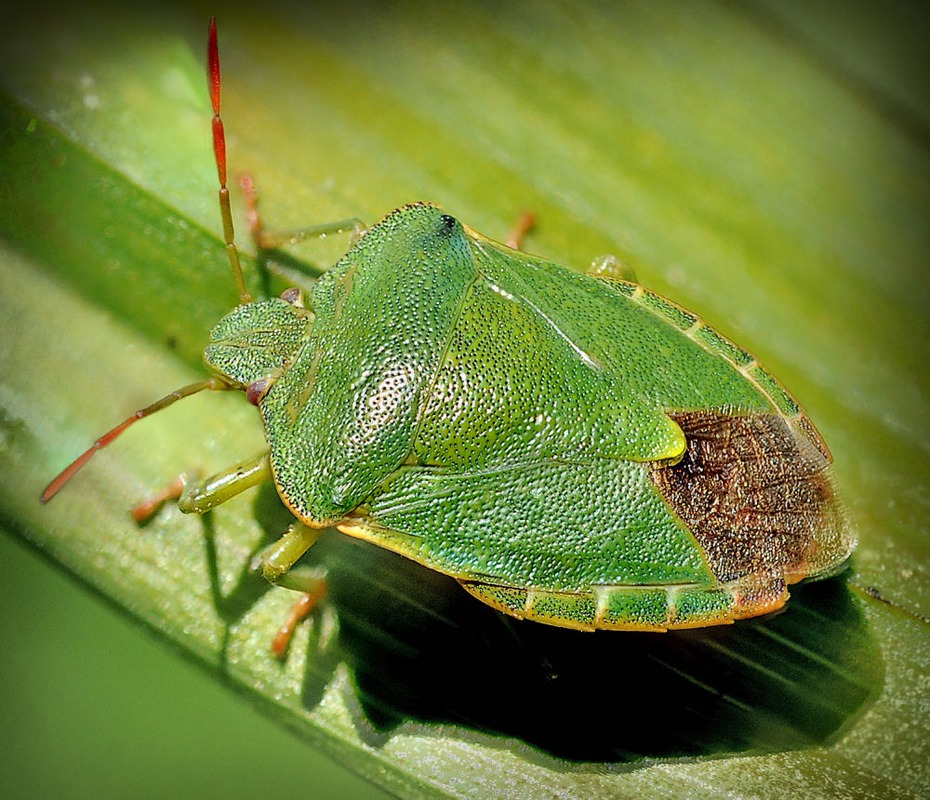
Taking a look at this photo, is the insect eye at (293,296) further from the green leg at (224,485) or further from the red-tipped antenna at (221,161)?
the green leg at (224,485)

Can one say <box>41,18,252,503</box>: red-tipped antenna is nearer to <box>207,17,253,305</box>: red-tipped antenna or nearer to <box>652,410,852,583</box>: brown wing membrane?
<box>207,17,253,305</box>: red-tipped antenna

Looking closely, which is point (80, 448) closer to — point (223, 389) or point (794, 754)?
point (223, 389)

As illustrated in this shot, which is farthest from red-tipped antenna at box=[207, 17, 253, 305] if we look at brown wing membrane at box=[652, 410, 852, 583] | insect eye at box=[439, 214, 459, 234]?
brown wing membrane at box=[652, 410, 852, 583]

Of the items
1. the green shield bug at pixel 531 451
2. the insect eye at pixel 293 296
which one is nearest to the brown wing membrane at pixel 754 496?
the green shield bug at pixel 531 451

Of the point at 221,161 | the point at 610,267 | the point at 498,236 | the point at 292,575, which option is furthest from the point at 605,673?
the point at 221,161

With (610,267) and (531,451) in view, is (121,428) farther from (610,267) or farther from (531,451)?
(610,267)
